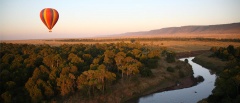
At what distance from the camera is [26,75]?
44500mm

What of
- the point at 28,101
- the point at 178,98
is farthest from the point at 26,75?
the point at 178,98

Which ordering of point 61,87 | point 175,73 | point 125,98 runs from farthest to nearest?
1. point 175,73
2. point 125,98
3. point 61,87

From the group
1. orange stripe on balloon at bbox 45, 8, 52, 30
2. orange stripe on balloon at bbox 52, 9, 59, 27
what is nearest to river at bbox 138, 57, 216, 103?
orange stripe on balloon at bbox 52, 9, 59, 27

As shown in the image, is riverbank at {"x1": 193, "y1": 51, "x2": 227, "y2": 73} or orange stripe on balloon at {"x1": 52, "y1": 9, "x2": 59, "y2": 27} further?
riverbank at {"x1": 193, "y1": 51, "x2": 227, "y2": 73}

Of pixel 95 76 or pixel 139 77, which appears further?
pixel 139 77

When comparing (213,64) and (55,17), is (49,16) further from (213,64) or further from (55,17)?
(213,64)

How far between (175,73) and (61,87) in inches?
1279

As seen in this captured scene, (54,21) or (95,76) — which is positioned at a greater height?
(54,21)

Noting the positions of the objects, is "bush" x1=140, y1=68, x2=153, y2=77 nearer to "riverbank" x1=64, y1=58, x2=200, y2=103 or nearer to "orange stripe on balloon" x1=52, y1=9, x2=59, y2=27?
"riverbank" x1=64, y1=58, x2=200, y2=103

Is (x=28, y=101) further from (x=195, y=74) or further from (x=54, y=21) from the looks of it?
(x=195, y=74)

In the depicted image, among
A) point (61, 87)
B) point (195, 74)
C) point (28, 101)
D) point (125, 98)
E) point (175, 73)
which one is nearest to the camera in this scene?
point (28, 101)

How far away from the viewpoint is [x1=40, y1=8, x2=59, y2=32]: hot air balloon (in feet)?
177

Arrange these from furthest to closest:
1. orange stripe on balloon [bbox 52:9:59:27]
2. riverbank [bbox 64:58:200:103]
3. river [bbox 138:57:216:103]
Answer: orange stripe on balloon [bbox 52:9:59:27] → river [bbox 138:57:216:103] → riverbank [bbox 64:58:200:103]

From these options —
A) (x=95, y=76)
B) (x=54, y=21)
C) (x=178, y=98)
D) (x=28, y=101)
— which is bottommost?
(x=178, y=98)
